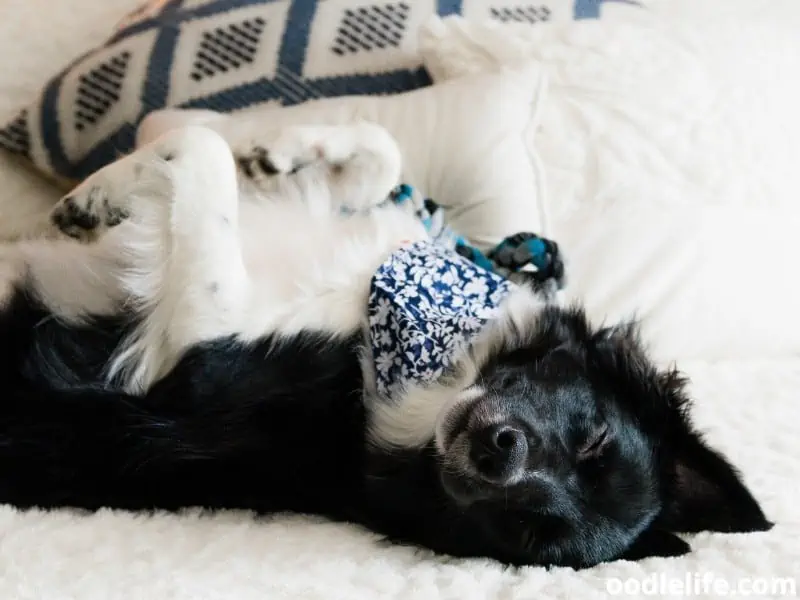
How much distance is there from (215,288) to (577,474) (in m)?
0.92

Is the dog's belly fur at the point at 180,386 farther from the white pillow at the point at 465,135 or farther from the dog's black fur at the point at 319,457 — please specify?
the white pillow at the point at 465,135

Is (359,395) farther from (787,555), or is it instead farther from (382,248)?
(787,555)

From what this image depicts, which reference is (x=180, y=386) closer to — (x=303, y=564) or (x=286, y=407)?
(x=286, y=407)

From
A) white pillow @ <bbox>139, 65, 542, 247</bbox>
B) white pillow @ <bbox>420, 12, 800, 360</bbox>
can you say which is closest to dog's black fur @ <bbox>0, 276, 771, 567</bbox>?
white pillow @ <bbox>139, 65, 542, 247</bbox>

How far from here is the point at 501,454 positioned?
164 centimetres

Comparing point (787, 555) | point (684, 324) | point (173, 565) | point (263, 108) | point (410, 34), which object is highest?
point (410, 34)

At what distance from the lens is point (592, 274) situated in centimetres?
256

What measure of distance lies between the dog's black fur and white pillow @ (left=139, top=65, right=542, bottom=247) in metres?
0.69

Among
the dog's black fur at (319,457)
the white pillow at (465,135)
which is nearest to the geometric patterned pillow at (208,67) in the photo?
the white pillow at (465,135)

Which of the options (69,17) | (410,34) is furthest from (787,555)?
(69,17)

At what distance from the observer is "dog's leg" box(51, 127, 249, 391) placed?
1.77m

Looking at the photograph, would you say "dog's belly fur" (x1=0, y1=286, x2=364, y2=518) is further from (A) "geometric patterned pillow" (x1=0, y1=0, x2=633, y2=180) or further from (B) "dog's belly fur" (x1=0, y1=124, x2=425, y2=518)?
(A) "geometric patterned pillow" (x1=0, y1=0, x2=633, y2=180)

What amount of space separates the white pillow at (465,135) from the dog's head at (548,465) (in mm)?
601

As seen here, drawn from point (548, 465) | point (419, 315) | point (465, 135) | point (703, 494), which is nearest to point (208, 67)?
point (465, 135)
